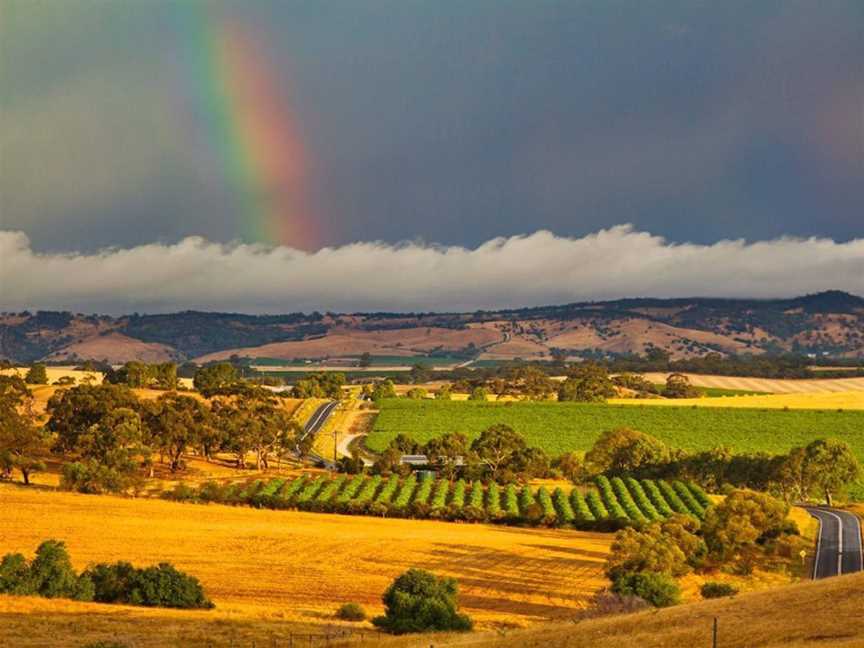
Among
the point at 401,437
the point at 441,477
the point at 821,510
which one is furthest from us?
the point at 401,437

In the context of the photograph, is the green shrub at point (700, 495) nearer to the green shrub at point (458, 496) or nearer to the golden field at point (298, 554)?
the golden field at point (298, 554)

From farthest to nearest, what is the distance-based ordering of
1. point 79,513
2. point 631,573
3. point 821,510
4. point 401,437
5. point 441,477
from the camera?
point 401,437, point 441,477, point 821,510, point 79,513, point 631,573

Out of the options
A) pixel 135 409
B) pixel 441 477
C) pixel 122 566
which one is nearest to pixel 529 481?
pixel 441 477

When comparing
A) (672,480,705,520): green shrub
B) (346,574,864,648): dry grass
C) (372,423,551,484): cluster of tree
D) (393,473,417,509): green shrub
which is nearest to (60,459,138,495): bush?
(393,473,417,509): green shrub

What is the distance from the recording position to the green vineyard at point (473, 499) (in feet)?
326

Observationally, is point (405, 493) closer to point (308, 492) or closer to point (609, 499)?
point (308, 492)

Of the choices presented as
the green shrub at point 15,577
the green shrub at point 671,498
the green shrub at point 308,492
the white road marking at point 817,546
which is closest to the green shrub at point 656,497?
the green shrub at point 671,498

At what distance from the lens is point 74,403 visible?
400 feet

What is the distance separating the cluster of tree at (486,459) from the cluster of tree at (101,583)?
7368cm

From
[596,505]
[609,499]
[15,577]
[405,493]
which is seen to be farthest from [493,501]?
[15,577]

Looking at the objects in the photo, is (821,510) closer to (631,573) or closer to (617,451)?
(617,451)

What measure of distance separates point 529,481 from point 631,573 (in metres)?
68.8

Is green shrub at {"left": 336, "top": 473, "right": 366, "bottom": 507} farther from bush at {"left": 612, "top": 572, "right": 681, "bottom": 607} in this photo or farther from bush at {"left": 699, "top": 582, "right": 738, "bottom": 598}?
bush at {"left": 699, "top": 582, "right": 738, "bottom": 598}

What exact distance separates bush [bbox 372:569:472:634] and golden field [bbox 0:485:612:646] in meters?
3.26
